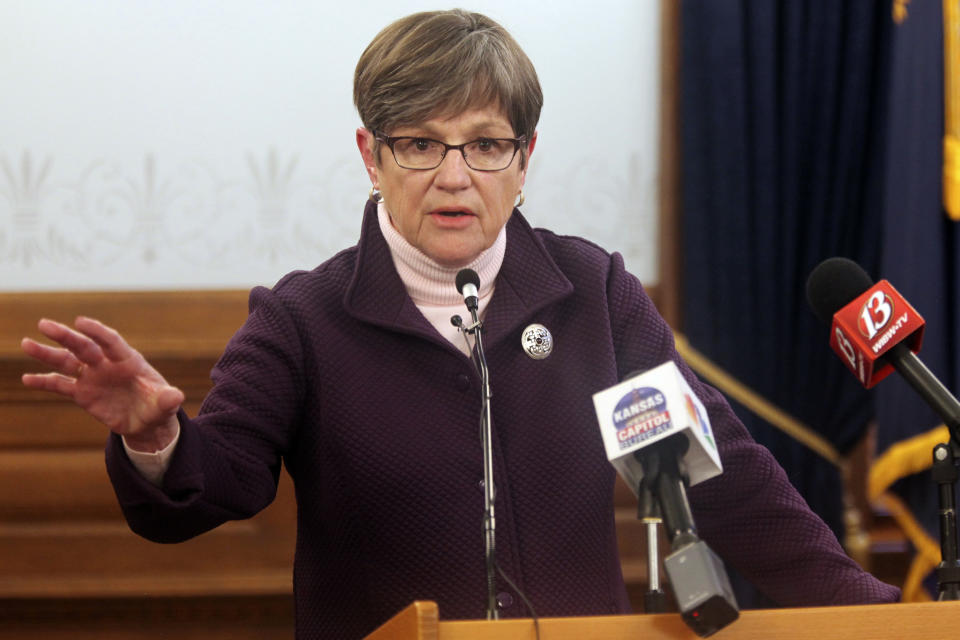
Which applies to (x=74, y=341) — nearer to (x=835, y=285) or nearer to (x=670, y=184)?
(x=835, y=285)

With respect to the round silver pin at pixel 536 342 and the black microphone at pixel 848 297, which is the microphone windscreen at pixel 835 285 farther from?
the round silver pin at pixel 536 342

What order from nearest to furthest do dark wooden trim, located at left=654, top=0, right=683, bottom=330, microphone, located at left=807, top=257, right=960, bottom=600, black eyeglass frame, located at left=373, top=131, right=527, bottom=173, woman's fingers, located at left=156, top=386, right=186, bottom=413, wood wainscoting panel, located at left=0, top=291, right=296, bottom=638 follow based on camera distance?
woman's fingers, located at left=156, top=386, right=186, bottom=413 → microphone, located at left=807, top=257, right=960, bottom=600 → black eyeglass frame, located at left=373, top=131, right=527, bottom=173 → wood wainscoting panel, located at left=0, top=291, right=296, bottom=638 → dark wooden trim, located at left=654, top=0, right=683, bottom=330

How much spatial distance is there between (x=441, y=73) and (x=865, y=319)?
68 centimetres

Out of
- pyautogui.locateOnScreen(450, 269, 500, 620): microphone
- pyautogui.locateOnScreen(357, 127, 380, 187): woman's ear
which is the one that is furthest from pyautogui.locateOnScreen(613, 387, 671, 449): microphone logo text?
pyautogui.locateOnScreen(357, 127, 380, 187): woman's ear

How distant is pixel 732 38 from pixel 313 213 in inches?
48.9

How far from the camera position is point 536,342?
1743mm

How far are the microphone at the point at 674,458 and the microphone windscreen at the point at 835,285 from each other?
1.56ft

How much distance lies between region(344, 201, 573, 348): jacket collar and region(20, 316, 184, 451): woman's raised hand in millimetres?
460

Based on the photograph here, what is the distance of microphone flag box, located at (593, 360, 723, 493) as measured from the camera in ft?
3.63

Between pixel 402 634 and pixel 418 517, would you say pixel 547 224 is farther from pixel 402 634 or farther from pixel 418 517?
pixel 402 634

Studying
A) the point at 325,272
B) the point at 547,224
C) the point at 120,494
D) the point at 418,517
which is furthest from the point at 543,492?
the point at 547,224

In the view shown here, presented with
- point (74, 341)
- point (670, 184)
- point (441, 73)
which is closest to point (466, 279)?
point (441, 73)

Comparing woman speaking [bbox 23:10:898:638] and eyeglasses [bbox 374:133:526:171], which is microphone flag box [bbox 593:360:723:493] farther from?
eyeglasses [bbox 374:133:526:171]

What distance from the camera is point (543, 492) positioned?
1.68 metres
